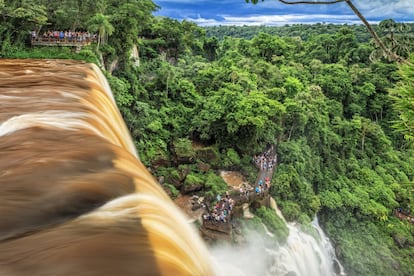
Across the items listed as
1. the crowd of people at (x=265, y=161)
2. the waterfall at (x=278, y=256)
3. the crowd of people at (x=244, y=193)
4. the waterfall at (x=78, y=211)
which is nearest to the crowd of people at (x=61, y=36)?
the crowd of people at (x=244, y=193)

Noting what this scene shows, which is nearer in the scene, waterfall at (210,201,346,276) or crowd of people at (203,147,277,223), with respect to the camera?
waterfall at (210,201,346,276)

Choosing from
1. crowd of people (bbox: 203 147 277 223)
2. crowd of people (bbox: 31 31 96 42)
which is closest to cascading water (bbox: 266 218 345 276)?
crowd of people (bbox: 203 147 277 223)

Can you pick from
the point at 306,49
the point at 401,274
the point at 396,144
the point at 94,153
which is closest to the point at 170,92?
the point at 401,274

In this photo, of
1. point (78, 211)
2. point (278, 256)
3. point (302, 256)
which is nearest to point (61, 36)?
point (278, 256)

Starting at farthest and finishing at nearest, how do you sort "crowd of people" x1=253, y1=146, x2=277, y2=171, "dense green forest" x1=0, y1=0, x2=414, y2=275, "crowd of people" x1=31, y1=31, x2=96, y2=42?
"crowd of people" x1=253, y1=146, x2=277, y2=171 < "crowd of people" x1=31, y1=31, x2=96, y2=42 < "dense green forest" x1=0, y1=0, x2=414, y2=275

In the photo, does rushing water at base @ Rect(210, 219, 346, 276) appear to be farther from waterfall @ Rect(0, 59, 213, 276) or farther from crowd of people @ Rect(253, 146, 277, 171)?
waterfall @ Rect(0, 59, 213, 276)

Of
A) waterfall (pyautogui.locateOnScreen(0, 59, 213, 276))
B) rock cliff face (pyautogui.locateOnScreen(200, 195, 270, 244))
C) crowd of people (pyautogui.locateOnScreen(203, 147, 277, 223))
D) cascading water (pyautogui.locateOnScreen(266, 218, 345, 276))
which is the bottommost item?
cascading water (pyautogui.locateOnScreen(266, 218, 345, 276))

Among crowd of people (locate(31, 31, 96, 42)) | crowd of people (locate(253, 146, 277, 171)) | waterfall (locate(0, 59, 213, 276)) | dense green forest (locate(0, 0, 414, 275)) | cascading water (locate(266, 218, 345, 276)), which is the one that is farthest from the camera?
crowd of people (locate(253, 146, 277, 171))
